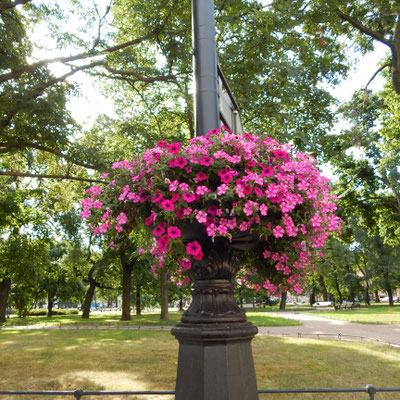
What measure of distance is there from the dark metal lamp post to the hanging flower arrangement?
0.14 meters

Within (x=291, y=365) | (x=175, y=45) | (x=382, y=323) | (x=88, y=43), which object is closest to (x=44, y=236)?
(x=88, y=43)

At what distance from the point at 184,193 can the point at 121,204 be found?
51 centimetres

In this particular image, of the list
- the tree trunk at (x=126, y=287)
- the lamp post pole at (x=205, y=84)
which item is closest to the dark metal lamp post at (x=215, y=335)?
the lamp post pole at (x=205, y=84)

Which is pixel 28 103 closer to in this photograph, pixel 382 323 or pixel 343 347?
pixel 343 347

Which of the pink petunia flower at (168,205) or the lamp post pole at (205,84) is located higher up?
the lamp post pole at (205,84)

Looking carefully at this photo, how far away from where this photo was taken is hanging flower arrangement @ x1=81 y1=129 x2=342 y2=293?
2.02 m

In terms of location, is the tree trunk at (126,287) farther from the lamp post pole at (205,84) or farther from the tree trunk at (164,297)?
the lamp post pole at (205,84)

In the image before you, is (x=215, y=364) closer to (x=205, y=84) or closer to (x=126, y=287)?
(x=205, y=84)

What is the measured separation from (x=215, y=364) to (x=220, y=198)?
94cm

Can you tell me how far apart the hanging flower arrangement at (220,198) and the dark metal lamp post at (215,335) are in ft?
0.46

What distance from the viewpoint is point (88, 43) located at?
1147 cm

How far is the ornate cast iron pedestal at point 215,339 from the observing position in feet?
6.62

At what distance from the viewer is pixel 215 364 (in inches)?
80.0

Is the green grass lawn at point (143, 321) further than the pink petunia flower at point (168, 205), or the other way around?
the green grass lawn at point (143, 321)
